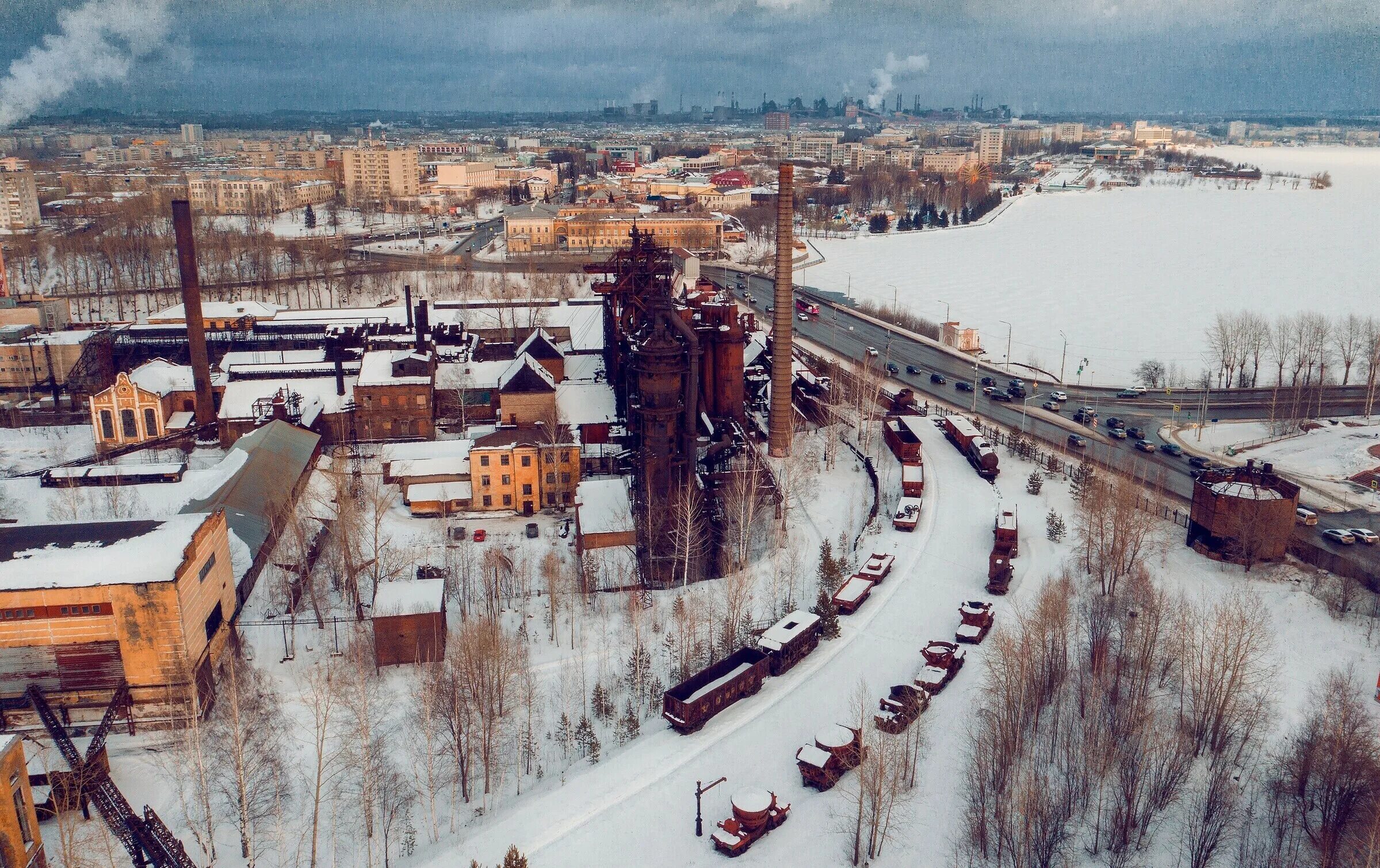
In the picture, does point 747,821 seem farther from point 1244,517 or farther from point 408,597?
point 1244,517

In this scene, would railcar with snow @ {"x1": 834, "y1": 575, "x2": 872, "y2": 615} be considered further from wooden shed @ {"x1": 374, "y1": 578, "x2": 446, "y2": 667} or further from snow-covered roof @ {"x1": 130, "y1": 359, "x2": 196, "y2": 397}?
snow-covered roof @ {"x1": 130, "y1": 359, "x2": 196, "y2": 397}

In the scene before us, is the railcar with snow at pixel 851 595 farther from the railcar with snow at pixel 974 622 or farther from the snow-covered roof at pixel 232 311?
the snow-covered roof at pixel 232 311

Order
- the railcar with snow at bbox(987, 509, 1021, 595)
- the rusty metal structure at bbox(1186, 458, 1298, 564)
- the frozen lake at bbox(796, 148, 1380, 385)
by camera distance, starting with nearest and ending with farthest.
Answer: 1. the railcar with snow at bbox(987, 509, 1021, 595)
2. the rusty metal structure at bbox(1186, 458, 1298, 564)
3. the frozen lake at bbox(796, 148, 1380, 385)

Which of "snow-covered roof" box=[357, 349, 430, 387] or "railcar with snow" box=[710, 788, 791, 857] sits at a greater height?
"snow-covered roof" box=[357, 349, 430, 387]

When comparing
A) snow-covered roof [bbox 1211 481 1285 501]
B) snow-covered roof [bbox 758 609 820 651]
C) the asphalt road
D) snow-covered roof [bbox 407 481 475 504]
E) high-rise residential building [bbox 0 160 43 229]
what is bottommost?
snow-covered roof [bbox 758 609 820 651]

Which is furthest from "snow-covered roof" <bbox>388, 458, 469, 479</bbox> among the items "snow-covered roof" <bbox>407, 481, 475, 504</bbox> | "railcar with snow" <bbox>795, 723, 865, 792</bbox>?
"railcar with snow" <bbox>795, 723, 865, 792</bbox>

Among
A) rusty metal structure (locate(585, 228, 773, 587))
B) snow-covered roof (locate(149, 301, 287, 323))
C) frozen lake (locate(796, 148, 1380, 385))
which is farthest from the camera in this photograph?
frozen lake (locate(796, 148, 1380, 385))

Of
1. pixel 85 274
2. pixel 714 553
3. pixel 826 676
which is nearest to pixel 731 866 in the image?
pixel 826 676

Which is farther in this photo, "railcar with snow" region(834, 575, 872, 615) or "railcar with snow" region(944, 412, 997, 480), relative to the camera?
"railcar with snow" region(944, 412, 997, 480)
